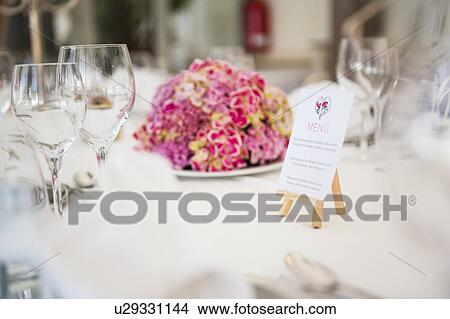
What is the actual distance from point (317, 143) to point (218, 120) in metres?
0.19

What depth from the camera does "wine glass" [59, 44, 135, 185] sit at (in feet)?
1.96

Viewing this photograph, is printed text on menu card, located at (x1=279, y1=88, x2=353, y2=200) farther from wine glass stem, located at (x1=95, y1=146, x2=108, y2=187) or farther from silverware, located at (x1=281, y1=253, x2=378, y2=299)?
wine glass stem, located at (x1=95, y1=146, x2=108, y2=187)

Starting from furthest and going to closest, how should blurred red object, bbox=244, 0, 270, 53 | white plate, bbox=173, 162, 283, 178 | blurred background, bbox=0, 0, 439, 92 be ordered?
blurred red object, bbox=244, 0, 270, 53
blurred background, bbox=0, 0, 439, 92
white plate, bbox=173, 162, 283, 178

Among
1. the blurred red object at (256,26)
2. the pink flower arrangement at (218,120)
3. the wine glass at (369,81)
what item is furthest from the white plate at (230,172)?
the blurred red object at (256,26)

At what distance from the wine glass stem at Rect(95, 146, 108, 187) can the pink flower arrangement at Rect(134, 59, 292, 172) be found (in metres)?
0.13

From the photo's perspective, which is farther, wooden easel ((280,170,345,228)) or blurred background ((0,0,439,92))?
blurred background ((0,0,439,92))

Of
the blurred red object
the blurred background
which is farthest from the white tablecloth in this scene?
the blurred red object

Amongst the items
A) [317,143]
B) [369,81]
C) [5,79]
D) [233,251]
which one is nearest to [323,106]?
[317,143]

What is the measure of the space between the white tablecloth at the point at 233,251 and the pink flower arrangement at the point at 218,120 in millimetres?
142

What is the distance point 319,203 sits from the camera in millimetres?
551

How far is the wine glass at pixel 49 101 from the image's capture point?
1.83 ft

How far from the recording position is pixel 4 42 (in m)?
3.45

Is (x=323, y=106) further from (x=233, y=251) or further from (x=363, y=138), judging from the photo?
(x=363, y=138)

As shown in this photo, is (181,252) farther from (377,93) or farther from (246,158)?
(377,93)
